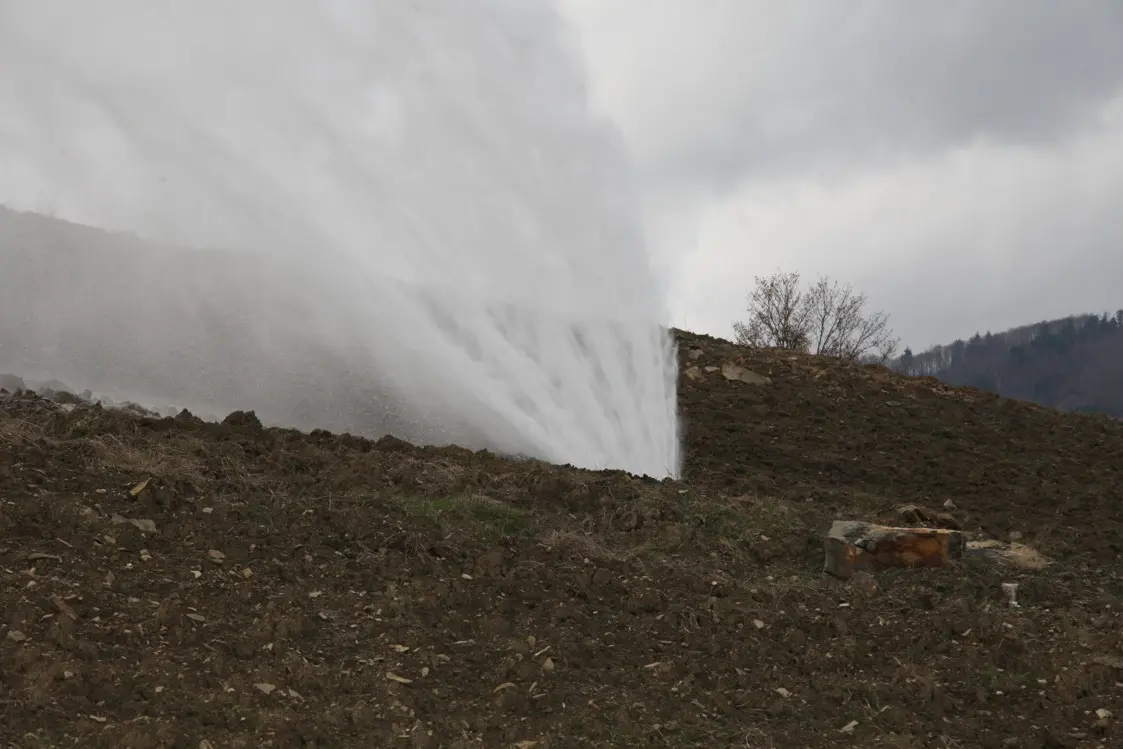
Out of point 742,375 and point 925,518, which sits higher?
point 742,375

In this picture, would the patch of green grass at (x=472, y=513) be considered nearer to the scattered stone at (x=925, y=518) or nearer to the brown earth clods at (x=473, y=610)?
the brown earth clods at (x=473, y=610)

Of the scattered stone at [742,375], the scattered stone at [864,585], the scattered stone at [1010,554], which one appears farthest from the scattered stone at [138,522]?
the scattered stone at [742,375]

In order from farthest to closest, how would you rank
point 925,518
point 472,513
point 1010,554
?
point 925,518 < point 1010,554 < point 472,513

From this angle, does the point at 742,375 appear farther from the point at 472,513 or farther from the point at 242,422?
the point at 472,513

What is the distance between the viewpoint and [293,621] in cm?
664

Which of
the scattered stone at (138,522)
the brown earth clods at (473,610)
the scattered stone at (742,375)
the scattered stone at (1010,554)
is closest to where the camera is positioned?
the brown earth clods at (473,610)

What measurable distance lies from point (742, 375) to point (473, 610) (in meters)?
12.5

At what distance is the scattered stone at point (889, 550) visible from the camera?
870cm

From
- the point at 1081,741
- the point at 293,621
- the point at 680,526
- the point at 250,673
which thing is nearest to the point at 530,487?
the point at 680,526

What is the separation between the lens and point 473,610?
287 inches

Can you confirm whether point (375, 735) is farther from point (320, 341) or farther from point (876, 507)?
point (320, 341)

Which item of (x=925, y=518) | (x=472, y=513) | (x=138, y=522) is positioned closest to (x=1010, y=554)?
(x=925, y=518)

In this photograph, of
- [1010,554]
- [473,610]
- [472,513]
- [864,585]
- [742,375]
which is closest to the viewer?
[473,610]

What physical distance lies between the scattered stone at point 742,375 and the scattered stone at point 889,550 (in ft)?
32.5
